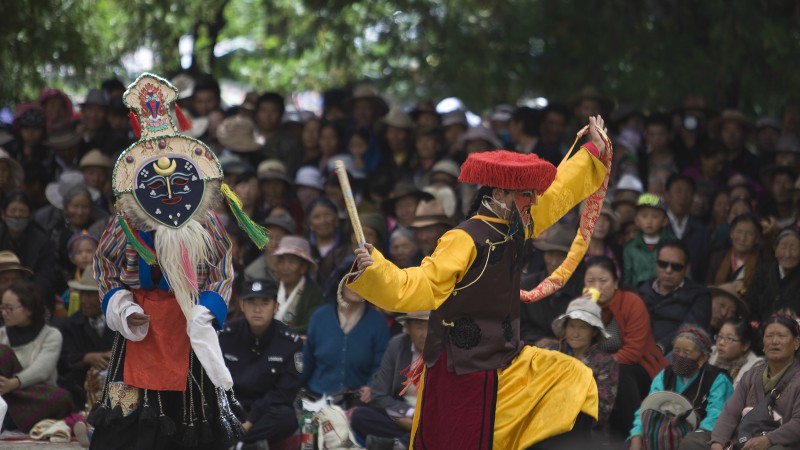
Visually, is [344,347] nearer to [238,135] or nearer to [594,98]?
[238,135]

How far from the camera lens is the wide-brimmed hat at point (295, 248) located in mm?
10547

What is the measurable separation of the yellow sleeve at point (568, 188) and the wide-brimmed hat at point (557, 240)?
2.75 metres

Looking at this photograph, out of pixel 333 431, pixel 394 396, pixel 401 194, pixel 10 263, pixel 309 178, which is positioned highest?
pixel 309 178

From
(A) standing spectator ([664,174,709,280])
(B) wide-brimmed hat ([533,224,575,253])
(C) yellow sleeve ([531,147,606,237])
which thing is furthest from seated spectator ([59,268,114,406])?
(A) standing spectator ([664,174,709,280])

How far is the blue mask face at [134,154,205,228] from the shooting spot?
6.98 metres

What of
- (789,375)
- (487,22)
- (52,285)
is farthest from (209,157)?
(487,22)

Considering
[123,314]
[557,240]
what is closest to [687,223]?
[557,240]

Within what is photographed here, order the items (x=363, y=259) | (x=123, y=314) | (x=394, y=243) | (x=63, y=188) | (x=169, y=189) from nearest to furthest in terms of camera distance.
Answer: (x=363, y=259) → (x=123, y=314) → (x=169, y=189) → (x=394, y=243) → (x=63, y=188)

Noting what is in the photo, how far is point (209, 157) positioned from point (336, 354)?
3015 millimetres

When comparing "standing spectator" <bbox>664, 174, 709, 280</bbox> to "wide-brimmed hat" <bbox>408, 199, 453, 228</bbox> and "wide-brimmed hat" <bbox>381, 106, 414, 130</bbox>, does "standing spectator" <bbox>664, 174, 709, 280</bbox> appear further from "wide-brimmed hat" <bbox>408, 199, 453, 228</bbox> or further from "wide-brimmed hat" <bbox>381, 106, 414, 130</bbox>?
"wide-brimmed hat" <bbox>381, 106, 414, 130</bbox>

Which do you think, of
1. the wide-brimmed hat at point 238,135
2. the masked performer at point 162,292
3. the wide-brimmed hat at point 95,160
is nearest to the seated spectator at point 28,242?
the wide-brimmed hat at point 95,160

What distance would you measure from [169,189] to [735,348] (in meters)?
3.95

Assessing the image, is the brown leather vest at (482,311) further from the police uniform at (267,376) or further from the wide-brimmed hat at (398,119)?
→ the wide-brimmed hat at (398,119)

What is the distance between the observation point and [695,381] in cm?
875
